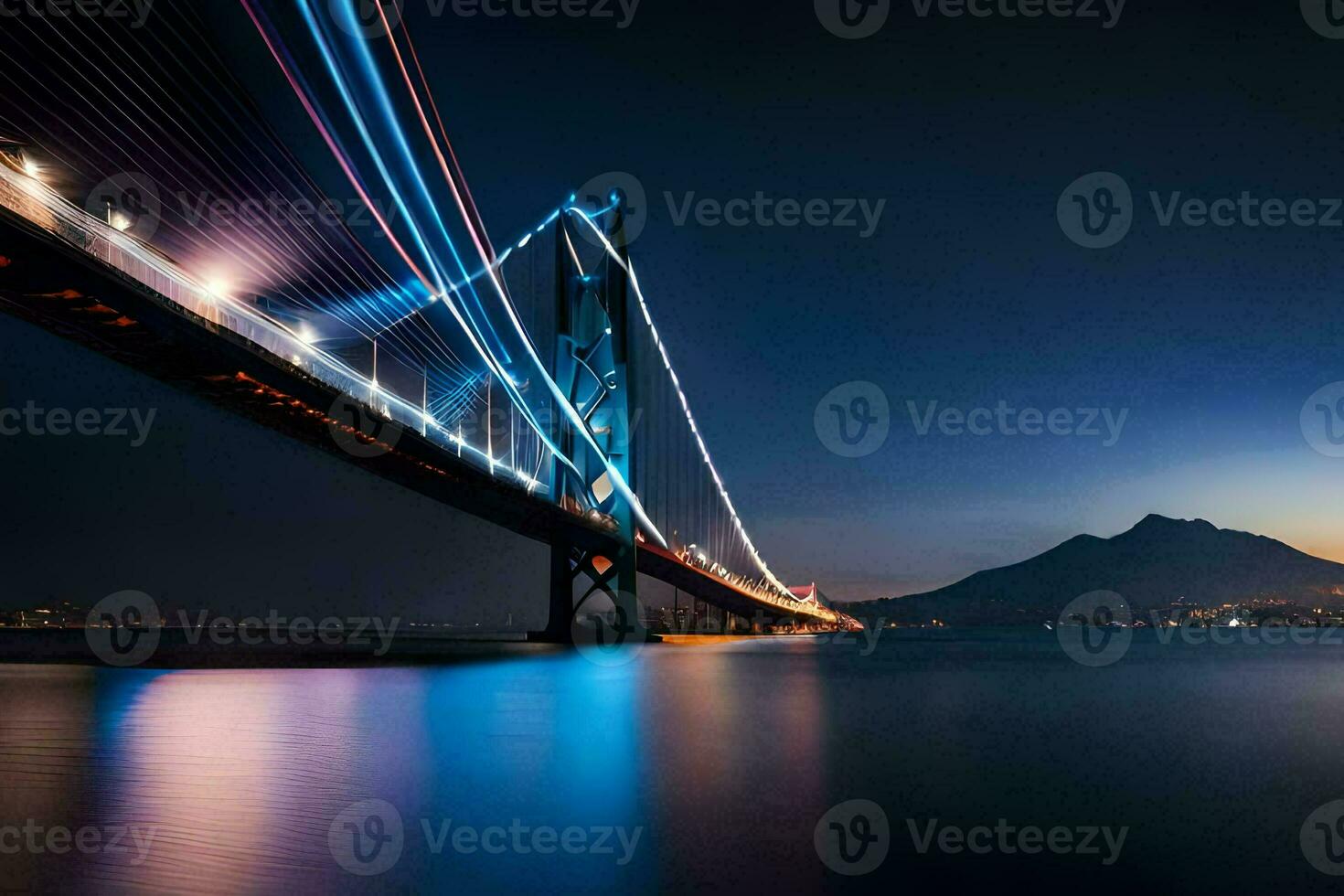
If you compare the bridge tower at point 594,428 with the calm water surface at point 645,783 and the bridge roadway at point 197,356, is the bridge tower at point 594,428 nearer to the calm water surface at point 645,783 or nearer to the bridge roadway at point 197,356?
the bridge roadway at point 197,356

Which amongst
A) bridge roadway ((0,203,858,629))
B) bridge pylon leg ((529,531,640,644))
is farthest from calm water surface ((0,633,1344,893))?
bridge pylon leg ((529,531,640,644))

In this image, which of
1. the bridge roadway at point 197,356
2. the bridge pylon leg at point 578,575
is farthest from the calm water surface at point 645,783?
the bridge pylon leg at point 578,575

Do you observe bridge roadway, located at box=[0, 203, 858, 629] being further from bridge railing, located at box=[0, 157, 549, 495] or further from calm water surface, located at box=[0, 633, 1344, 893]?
calm water surface, located at box=[0, 633, 1344, 893]

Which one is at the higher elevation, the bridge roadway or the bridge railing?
the bridge railing

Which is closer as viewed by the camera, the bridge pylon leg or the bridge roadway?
the bridge roadway

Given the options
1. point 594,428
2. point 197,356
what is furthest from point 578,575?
point 197,356

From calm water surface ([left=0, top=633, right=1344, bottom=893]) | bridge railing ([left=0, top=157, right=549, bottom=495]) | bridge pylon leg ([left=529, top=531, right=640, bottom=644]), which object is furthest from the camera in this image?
bridge pylon leg ([left=529, top=531, right=640, bottom=644])
